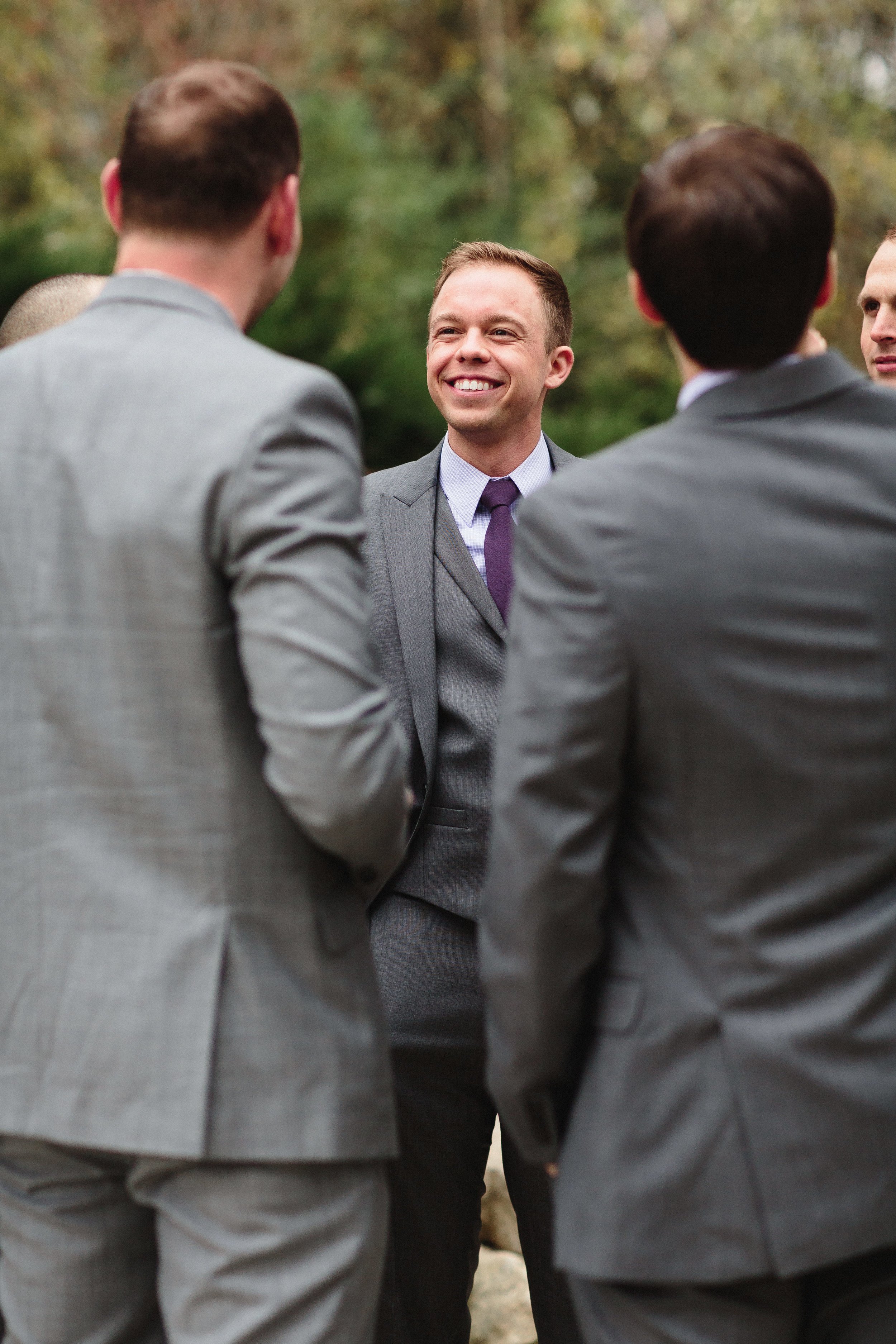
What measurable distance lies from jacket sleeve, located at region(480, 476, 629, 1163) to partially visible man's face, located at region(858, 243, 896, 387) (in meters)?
1.78

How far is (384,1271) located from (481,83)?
1601cm

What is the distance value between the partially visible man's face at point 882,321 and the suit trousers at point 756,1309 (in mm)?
2066

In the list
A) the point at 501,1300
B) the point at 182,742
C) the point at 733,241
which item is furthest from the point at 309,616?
the point at 501,1300

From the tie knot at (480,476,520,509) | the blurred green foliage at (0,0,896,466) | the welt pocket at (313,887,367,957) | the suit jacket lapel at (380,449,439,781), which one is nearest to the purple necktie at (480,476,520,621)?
the tie knot at (480,476,520,509)

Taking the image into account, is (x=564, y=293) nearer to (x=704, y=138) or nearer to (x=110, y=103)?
(x=704, y=138)

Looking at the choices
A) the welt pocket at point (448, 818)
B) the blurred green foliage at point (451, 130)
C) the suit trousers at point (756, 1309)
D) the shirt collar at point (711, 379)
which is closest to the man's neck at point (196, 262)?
the shirt collar at point (711, 379)

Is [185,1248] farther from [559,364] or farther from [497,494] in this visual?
[559,364]

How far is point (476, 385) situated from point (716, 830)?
1720 millimetres

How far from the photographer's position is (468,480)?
10.6 feet

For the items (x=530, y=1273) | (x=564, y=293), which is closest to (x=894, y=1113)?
(x=530, y=1273)

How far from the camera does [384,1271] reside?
303 centimetres

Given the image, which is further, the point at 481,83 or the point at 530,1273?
the point at 481,83

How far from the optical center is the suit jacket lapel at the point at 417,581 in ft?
9.57

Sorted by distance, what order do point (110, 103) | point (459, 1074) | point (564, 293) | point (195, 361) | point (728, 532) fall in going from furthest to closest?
point (110, 103) → point (564, 293) → point (459, 1074) → point (195, 361) → point (728, 532)
